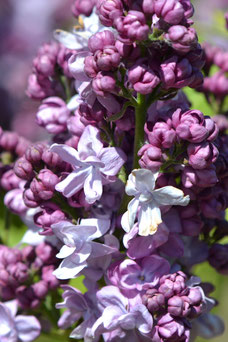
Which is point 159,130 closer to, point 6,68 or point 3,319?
point 3,319

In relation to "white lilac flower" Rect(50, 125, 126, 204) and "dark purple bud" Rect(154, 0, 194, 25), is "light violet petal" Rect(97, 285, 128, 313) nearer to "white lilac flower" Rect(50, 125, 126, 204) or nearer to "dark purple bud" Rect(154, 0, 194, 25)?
"white lilac flower" Rect(50, 125, 126, 204)

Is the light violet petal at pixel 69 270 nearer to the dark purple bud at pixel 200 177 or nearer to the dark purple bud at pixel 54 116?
the dark purple bud at pixel 200 177

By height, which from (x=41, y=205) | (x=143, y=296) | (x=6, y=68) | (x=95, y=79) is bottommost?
(x=6, y=68)

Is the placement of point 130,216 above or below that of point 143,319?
above

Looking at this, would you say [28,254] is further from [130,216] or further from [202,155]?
[202,155]

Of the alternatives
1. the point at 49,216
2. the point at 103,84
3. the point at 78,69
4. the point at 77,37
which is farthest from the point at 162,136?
the point at 77,37

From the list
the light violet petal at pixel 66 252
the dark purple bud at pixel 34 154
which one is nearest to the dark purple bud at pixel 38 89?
the dark purple bud at pixel 34 154

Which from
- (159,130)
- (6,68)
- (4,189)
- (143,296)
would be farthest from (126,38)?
(6,68)
